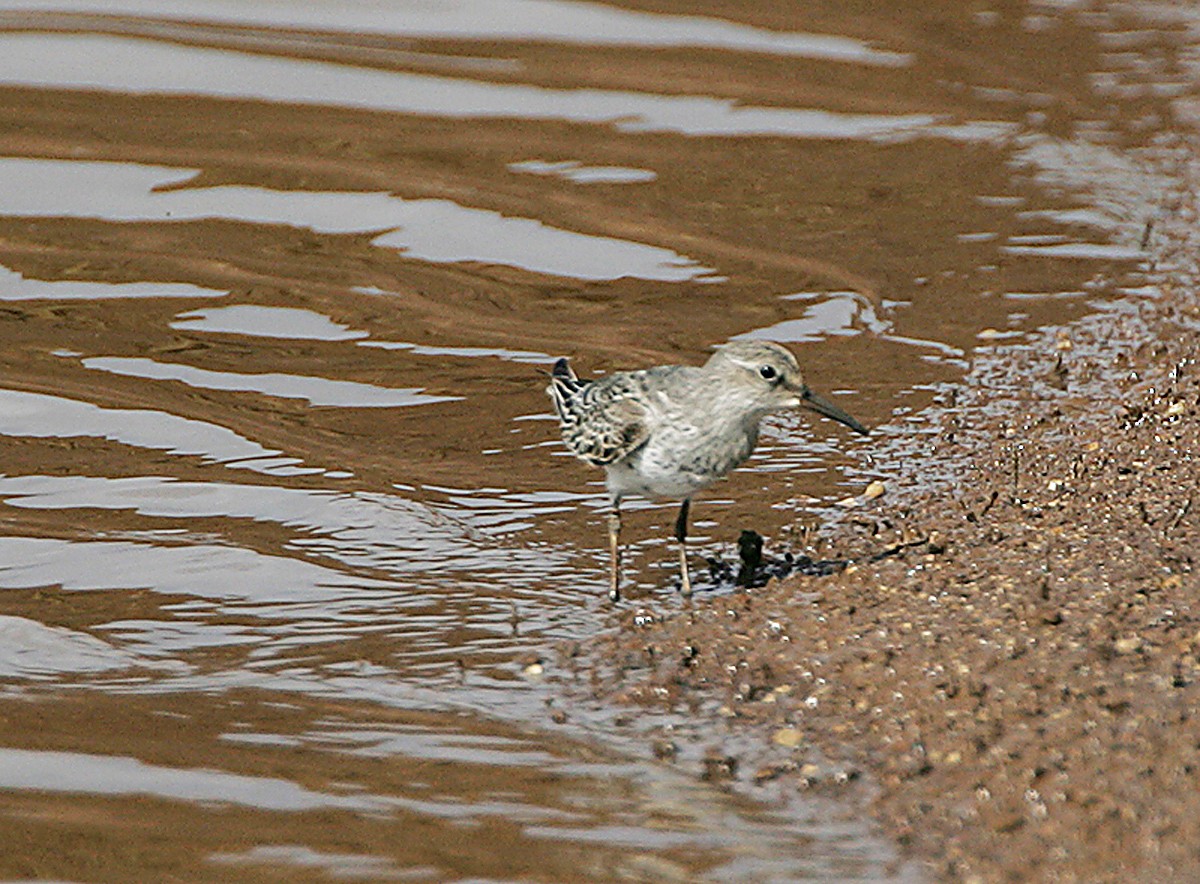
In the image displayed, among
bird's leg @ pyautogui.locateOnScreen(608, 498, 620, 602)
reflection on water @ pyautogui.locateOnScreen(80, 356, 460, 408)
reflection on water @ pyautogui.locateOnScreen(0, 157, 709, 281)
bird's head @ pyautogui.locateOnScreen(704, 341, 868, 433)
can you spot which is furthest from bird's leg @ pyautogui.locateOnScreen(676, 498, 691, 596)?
reflection on water @ pyautogui.locateOnScreen(0, 157, 709, 281)

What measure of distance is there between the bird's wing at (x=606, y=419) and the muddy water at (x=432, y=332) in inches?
22.7

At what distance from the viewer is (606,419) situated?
23.3 ft

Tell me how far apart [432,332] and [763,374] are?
3417mm

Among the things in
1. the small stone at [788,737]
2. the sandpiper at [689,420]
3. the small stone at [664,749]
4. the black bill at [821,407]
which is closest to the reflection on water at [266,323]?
the sandpiper at [689,420]

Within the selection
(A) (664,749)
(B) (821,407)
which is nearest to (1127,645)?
(A) (664,749)

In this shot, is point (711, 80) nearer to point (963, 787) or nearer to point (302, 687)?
point (302, 687)

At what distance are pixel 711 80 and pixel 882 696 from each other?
8002mm

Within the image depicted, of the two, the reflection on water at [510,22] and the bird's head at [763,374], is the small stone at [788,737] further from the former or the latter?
the reflection on water at [510,22]

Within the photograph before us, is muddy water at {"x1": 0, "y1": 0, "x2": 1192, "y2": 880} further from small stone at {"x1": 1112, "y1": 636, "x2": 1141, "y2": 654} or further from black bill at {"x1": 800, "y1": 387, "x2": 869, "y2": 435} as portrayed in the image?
small stone at {"x1": 1112, "y1": 636, "x2": 1141, "y2": 654}

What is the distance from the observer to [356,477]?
847cm

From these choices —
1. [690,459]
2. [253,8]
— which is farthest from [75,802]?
[253,8]

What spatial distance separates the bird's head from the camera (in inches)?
276

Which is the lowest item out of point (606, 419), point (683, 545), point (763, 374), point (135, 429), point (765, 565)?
point (765, 565)

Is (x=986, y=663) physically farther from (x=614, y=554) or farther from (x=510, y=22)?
(x=510, y=22)
